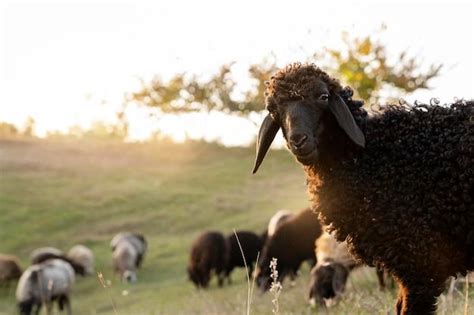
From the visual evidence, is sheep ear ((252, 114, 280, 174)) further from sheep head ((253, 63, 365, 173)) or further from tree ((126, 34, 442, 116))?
tree ((126, 34, 442, 116))

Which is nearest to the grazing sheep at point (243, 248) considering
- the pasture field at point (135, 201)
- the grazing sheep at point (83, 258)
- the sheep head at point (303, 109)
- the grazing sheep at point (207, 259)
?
the grazing sheep at point (207, 259)

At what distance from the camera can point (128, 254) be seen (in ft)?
95.5

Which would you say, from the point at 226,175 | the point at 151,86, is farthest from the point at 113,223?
the point at 226,175

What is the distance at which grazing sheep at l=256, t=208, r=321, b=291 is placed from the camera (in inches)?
775

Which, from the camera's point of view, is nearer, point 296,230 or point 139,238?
point 296,230

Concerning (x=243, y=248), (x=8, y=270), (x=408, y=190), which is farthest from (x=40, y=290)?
(x=408, y=190)

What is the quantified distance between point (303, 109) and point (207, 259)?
1874cm

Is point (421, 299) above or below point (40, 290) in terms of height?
above

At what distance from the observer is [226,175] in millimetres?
44812

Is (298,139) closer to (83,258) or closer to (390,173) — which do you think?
(390,173)

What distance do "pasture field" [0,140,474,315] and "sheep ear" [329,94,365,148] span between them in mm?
14981

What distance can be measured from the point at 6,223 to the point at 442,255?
32107mm

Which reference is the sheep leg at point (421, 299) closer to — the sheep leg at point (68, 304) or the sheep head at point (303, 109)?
the sheep head at point (303, 109)

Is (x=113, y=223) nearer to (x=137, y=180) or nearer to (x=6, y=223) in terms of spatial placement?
(x=6, y=223)
